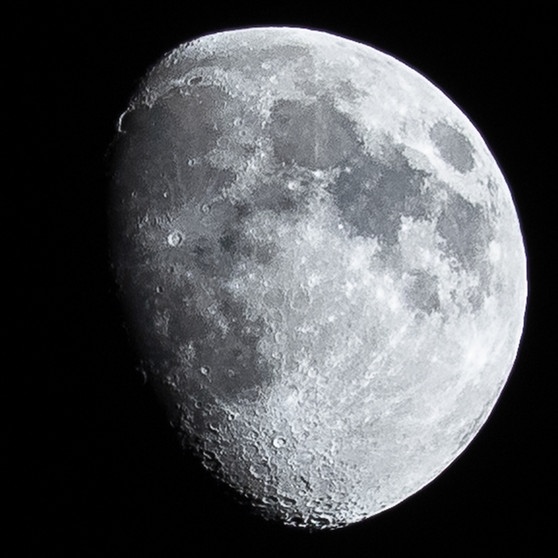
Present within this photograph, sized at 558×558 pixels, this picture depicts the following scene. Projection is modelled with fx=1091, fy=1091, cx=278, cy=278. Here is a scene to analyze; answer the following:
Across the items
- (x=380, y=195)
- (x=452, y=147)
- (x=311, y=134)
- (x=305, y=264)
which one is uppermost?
(x=452, y=147)

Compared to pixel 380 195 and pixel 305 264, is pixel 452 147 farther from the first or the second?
pixel 305 264

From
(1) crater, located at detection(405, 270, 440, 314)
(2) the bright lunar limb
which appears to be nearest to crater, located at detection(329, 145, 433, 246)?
(2) the bright lunar limb

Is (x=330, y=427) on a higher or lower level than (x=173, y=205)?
lower

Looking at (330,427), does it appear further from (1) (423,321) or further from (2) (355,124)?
(2) (355,124)

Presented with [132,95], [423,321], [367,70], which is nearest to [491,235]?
[423,321]

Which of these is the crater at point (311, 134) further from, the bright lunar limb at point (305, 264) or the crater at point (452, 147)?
the crater at point (452, 147)

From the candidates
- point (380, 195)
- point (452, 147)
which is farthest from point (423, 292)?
Result: point (452, 147)

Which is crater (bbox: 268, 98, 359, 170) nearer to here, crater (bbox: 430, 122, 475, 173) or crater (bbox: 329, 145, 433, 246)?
crater (bbox: 329, 145, 433, 246)

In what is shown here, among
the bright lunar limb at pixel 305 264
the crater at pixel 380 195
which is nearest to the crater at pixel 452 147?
the bright lunar limb at pixel 305 264
